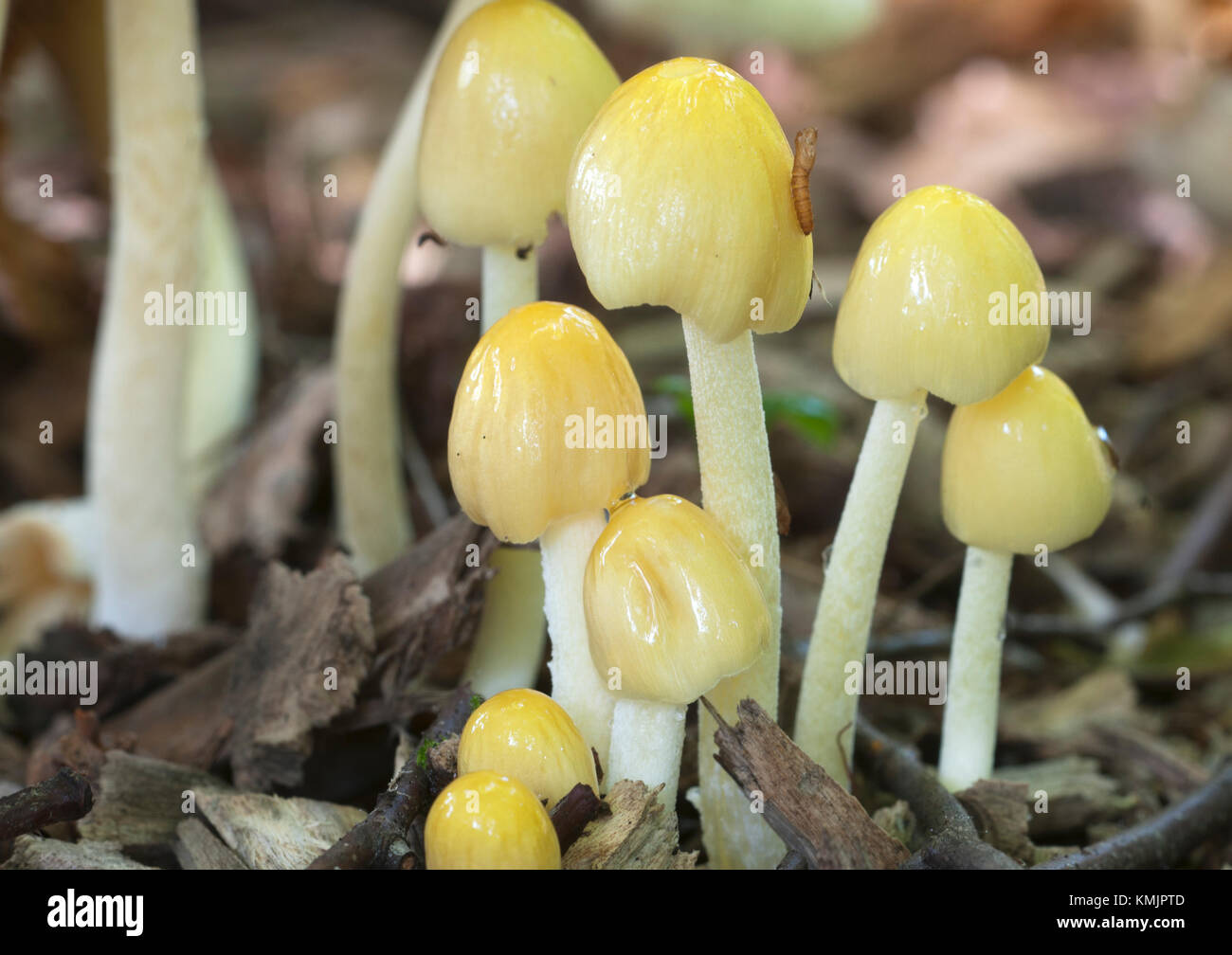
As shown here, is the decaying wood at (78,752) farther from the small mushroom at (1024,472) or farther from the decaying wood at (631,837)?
the small mushroom at (1024,472)

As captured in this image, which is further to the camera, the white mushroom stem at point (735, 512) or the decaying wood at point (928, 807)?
the white mushroom stem at point (735, 512)

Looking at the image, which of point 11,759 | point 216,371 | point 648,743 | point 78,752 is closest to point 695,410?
point 648,743

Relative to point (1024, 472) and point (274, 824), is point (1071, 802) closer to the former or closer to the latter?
point (1024, 472)

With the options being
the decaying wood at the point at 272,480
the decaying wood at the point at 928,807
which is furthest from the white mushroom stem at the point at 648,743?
the decaying wood at the point at 272,480

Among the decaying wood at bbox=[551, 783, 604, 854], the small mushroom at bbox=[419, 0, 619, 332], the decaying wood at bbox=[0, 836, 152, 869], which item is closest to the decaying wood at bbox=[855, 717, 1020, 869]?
the decaying wood at bbox=[551, 783, 604, 854]

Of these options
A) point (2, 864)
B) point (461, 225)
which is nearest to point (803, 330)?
point (461, 225)
